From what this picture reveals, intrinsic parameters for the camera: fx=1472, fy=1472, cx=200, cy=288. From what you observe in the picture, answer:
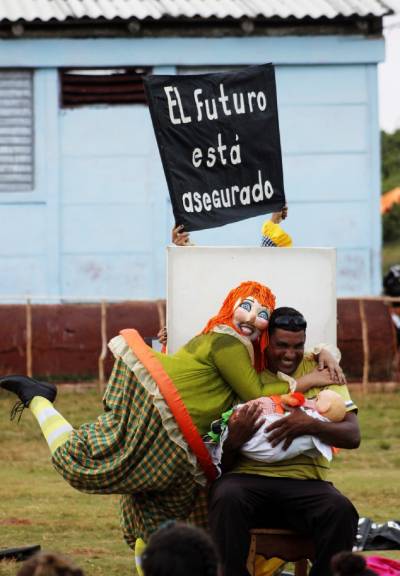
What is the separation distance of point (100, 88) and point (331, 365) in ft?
32.7

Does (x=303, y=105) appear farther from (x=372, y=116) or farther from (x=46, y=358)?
(x=46, y=358)

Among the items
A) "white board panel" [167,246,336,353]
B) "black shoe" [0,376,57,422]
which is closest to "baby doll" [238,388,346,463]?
"white board panel" [167,246,336,353]

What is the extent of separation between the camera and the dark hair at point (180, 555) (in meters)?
4.20

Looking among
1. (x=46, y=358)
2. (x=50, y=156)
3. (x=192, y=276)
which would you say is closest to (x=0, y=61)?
(x=50, y=156)

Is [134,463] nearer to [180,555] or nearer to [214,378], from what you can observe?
[214,378]

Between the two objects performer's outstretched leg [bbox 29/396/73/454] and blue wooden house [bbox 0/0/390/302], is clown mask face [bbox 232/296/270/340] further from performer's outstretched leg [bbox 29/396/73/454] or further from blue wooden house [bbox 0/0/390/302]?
blue wooden house [bbox 0/0/390/302]

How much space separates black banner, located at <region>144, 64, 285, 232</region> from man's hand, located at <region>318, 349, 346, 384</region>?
1086mm

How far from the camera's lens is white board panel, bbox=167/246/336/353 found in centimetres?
725

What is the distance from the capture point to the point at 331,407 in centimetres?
669

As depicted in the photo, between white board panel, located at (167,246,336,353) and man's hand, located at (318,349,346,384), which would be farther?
white board panel, located at (167,246,336,353)

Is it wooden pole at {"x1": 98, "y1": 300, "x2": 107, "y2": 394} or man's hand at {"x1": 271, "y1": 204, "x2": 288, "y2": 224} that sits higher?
man's hand at {"x1": 271, "y1": 204, "x2": 288, "y2": 224}

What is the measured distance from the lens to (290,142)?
16.4 m

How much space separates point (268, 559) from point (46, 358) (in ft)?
30.6

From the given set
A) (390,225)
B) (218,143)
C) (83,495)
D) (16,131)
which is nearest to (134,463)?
(218,143)
